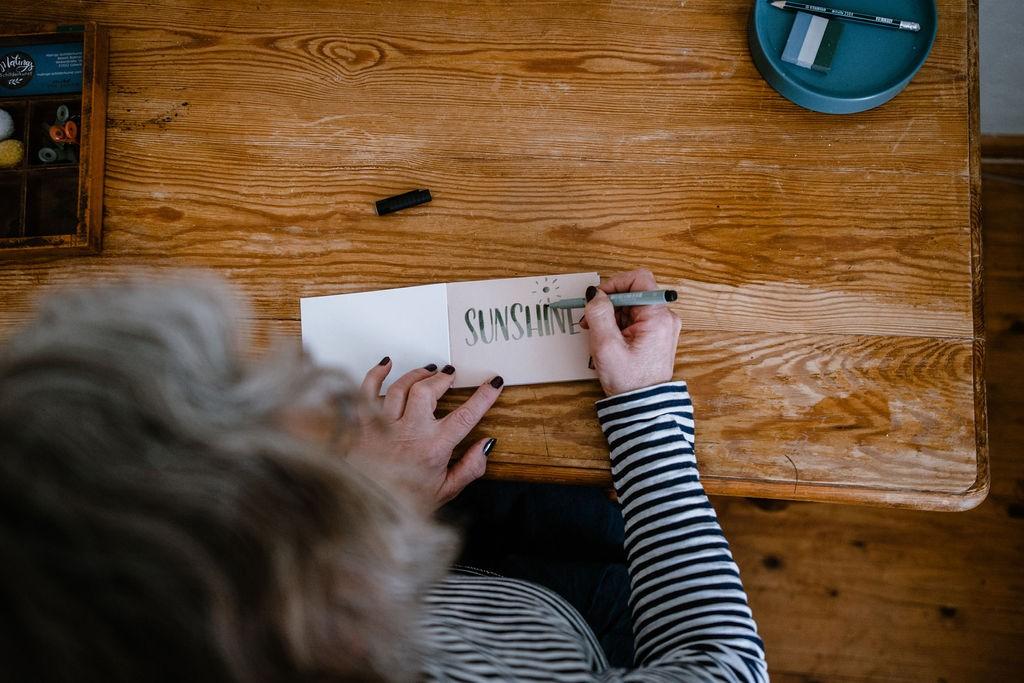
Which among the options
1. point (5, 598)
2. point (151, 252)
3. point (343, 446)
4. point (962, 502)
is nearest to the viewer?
point (5, 598)

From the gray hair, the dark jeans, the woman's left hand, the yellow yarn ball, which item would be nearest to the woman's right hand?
the woman's left hand

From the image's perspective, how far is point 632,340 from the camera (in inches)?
32.2

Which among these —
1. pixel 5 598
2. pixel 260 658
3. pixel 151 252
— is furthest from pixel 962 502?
pixel 151 252

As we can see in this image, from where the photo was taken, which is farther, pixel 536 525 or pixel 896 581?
pixel 896 581

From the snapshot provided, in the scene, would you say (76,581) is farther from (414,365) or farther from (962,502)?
(962,502)

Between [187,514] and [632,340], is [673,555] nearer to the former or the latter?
[632,340]

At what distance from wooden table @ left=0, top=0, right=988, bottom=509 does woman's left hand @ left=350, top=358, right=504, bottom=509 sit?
35 mm

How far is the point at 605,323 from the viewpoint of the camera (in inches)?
31.8

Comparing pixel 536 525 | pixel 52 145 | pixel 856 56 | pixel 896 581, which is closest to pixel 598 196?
pixel 856 56

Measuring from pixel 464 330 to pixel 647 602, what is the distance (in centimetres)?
40

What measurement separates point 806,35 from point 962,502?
0.62m

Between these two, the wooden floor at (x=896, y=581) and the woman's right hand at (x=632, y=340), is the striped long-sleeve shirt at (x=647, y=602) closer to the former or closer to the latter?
the woman's right hand at (x=632, y=340)

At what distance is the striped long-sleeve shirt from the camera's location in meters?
0.67

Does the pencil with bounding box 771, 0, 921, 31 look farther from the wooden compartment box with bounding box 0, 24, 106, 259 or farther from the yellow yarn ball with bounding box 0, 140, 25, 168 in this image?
the yellow yarn ball with bounding box 0, 140, 25, 168
